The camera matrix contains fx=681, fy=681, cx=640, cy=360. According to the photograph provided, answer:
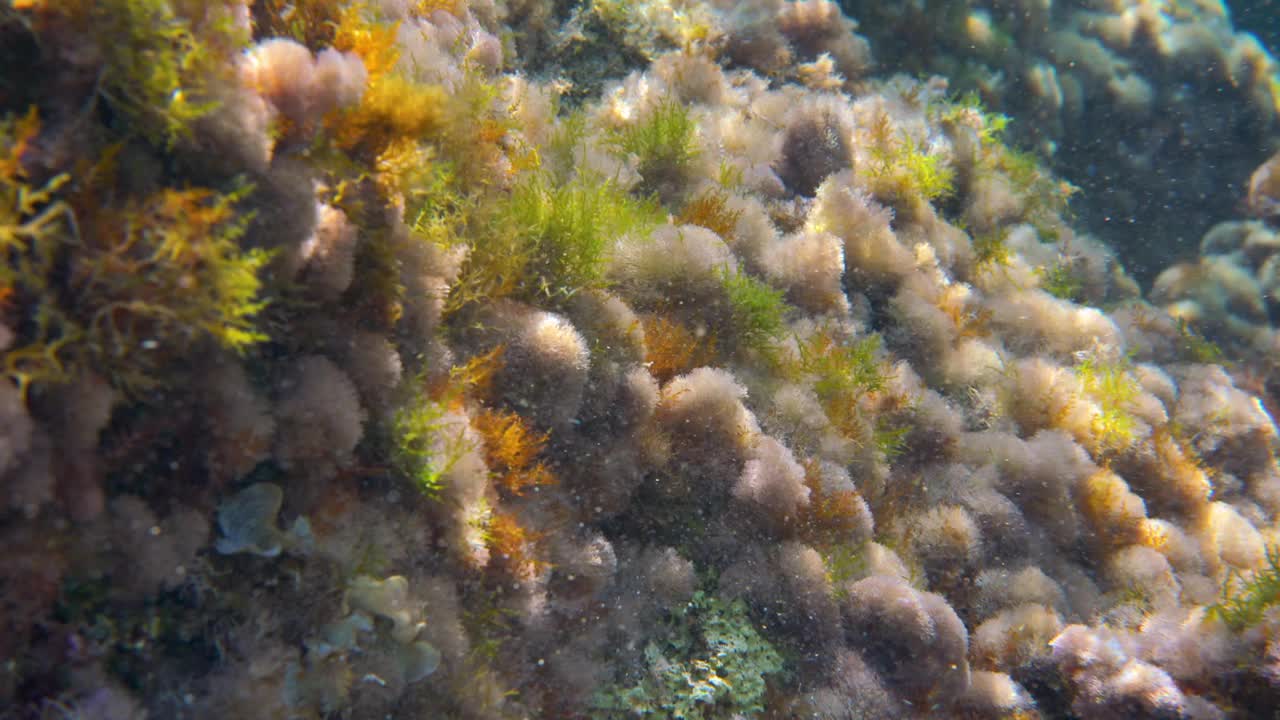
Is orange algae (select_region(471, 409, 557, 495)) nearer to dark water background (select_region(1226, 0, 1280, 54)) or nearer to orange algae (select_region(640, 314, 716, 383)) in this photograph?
orange algae (select_region(640, 314, 716, 383))

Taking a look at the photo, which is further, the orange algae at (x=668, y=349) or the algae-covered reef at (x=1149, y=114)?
the algae-covered reef at (x=1149, y=114)

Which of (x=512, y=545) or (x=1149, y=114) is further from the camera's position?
(x=1149, y=114)

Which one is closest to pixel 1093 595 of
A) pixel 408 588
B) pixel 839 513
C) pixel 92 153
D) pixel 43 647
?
pixel 839 513

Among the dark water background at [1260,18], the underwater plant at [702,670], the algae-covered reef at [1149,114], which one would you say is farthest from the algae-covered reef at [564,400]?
the dark water background at [1260,18]

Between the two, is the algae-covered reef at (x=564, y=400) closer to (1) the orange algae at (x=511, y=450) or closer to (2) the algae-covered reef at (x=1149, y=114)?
(1) the orange algae at (x=511, y=450)

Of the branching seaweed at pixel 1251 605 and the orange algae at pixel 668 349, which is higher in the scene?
the orange algae at pixel 668 349

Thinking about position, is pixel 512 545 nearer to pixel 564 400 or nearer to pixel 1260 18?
pixel 564 400

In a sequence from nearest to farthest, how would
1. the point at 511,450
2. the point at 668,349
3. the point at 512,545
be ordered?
the point at 512,545 < the point at 511,450 < the point at 668,349

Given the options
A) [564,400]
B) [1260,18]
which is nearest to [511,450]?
[564,400]
